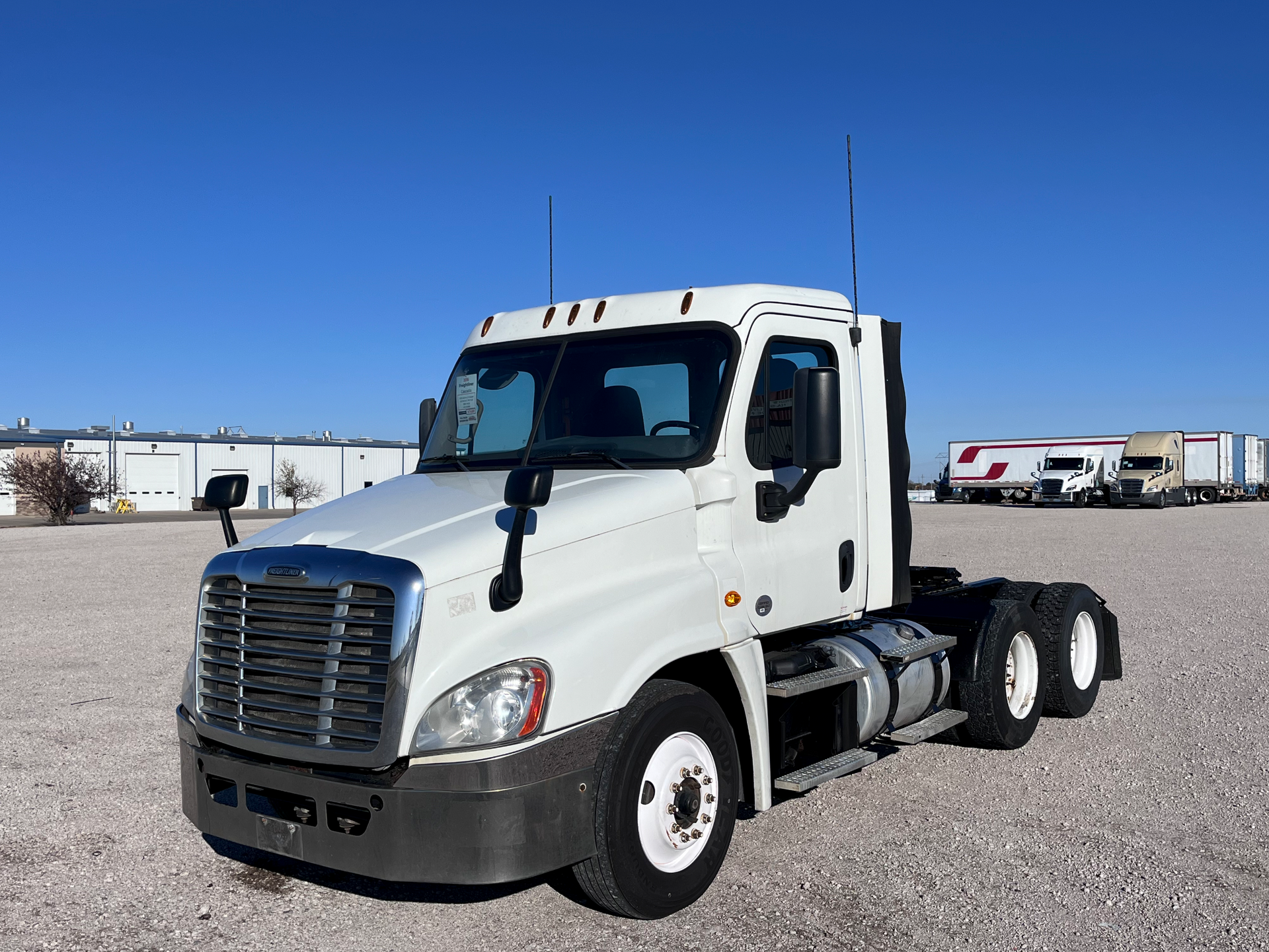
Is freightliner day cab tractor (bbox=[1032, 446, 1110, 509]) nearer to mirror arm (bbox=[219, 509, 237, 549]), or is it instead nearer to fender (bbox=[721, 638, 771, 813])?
fender (bbox=[721, 638, 771, 813])

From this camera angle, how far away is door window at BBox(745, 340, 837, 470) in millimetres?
4980

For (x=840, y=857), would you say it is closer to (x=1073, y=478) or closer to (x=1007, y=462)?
(x=1073, y=478)

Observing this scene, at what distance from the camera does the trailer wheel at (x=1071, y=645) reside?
293 inches

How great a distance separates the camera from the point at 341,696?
389 cm

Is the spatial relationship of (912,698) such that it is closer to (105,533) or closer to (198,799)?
(198,799)

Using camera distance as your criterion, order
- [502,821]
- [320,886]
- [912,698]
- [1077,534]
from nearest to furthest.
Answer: [502,821], [320,886], [912,698], [1077,534]

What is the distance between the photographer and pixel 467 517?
168 inches

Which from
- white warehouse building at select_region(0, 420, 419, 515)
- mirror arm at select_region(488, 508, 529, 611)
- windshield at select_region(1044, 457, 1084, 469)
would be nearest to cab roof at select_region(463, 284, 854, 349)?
mirror arm at select_region(488, 508, 529, 611)

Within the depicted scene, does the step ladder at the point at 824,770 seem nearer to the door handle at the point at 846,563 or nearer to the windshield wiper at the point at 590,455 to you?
the door handle at the point at 846,563

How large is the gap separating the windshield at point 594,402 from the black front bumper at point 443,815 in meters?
1.43

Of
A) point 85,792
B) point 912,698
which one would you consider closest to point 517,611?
point 912,698

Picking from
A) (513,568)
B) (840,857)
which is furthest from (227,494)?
(840,857)

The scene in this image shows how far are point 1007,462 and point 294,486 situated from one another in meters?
49.5

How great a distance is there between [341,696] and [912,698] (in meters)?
3.51
